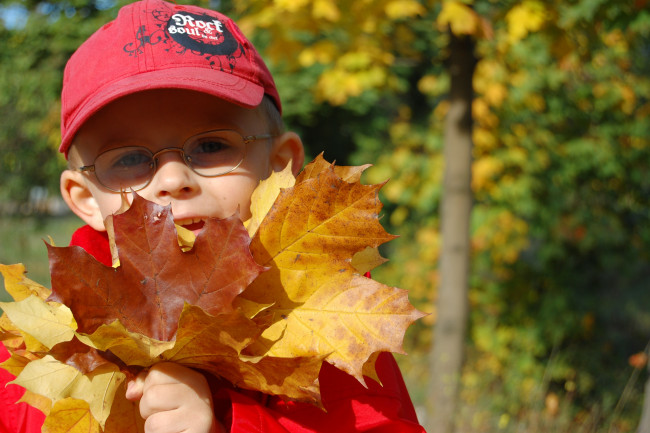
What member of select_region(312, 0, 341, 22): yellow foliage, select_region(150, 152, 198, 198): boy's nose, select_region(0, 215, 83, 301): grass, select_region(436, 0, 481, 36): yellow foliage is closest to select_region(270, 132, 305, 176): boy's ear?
select_region(150, 152, 198, 198): boy's nose

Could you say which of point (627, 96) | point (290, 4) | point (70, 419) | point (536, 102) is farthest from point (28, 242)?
point (70, 419)

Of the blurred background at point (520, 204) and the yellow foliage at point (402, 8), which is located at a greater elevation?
the yellow foliage at point (402, 8)

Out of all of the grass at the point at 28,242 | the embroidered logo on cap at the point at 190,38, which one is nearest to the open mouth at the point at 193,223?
the embroidered logo on cap at the point at 190,38

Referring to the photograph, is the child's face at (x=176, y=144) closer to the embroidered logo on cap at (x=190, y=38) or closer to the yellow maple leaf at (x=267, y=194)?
the embroidered logo on cap at (x=190, y=38)

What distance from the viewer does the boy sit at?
123 centimetres

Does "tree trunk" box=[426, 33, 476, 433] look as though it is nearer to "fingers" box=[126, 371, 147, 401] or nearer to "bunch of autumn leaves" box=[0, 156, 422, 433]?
"bunch of autumn leaves" box=[0, 156, 422, 433]

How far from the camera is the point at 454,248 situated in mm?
3990

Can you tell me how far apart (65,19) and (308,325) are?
8.36m

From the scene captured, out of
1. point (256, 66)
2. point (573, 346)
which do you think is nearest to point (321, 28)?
point (256, 66)

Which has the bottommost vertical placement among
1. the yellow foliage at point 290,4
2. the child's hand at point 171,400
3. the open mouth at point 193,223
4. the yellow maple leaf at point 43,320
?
the yellow foliage at point 290,4

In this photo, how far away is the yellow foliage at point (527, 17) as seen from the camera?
311cm

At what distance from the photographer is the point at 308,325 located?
1.05 metres

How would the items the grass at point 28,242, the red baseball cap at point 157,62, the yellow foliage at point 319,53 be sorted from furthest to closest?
1. the grass at point 28,242
2. the yellow foliage at point 319,53
3. the red baseball cap at point 157,62

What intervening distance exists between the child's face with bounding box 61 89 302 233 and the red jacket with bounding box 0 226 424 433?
14.8 inches
